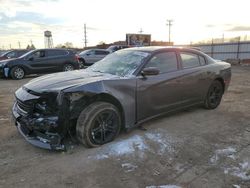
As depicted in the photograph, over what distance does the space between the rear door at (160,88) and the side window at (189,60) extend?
25cm

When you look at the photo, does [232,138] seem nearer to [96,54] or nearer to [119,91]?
[119,91]

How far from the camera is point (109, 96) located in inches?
179

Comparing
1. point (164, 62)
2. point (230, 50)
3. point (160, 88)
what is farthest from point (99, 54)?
point (160, 88)

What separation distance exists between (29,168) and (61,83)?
1.37 meters

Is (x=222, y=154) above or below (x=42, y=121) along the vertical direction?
below

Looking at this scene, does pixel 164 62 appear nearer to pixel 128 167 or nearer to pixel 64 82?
pixel 64 82

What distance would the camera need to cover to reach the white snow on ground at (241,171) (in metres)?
3.63

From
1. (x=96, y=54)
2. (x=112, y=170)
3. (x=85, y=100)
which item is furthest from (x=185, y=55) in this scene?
(x=96, y=54)

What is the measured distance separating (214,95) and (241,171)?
11.1 feet

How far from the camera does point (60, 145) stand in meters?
4.11

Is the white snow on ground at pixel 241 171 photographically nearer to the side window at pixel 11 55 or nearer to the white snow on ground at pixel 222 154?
the white snow on ground at pixel 222 154

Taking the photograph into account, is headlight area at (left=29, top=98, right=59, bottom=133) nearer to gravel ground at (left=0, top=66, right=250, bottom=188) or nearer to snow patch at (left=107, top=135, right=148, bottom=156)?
gravel ground at (left=0, top=66, right=250, bottom=188)

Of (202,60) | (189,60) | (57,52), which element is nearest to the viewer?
(189,60)

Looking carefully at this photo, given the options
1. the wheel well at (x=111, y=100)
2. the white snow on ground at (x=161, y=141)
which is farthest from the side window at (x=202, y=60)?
the wheel well at (x=111, y=100)
